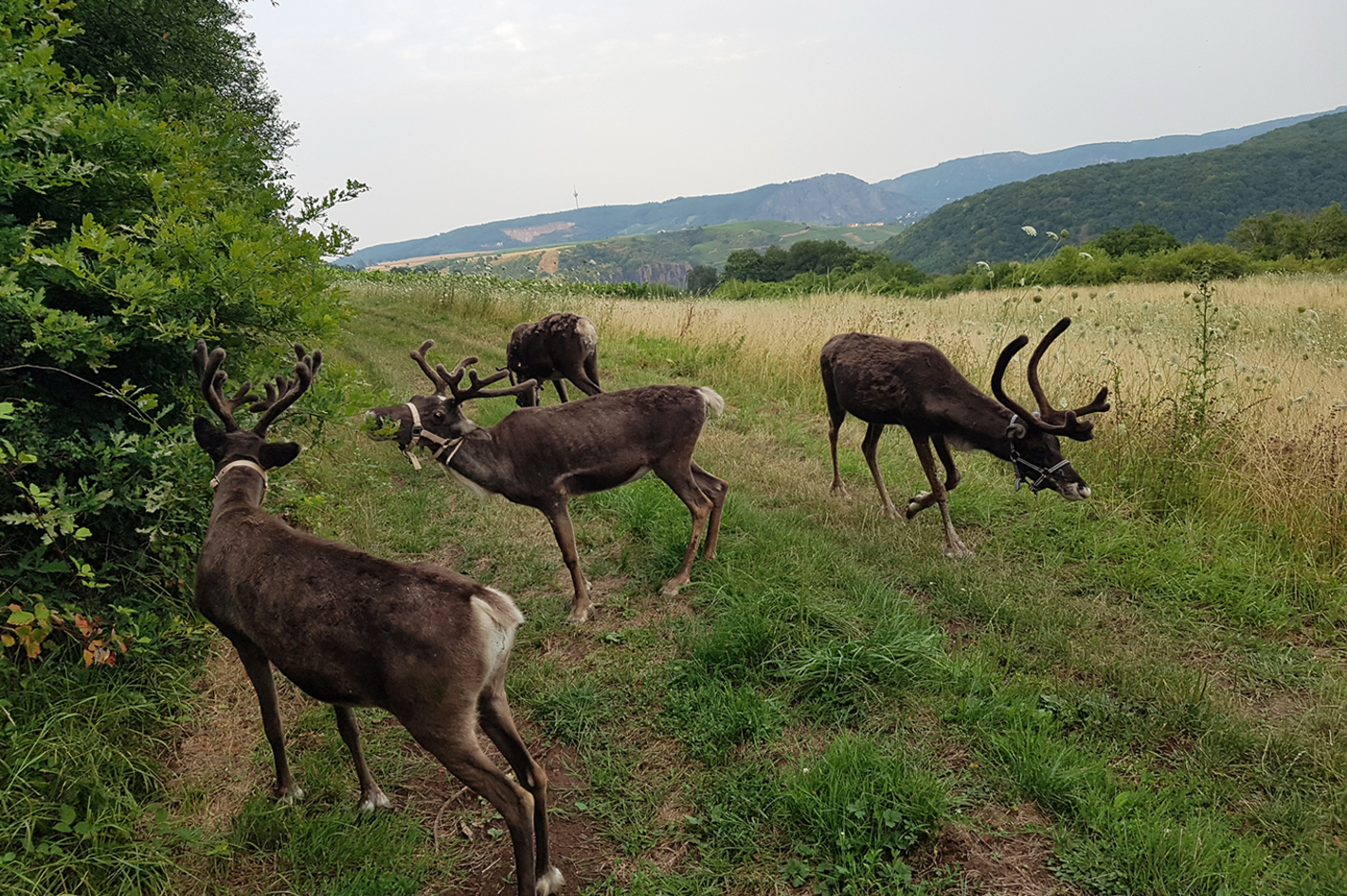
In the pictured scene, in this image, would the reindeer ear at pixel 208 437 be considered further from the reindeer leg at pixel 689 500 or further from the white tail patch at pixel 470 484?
the reindeer leg at pixel 689 500

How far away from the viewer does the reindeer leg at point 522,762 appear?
112 inches

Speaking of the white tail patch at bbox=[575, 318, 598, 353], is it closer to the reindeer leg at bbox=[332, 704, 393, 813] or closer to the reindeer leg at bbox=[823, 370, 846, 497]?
the reindeer leg at bbox=[823, 370, 846, 497]

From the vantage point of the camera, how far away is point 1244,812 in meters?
3.15

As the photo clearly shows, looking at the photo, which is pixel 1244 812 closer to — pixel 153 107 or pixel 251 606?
pixel 251 606

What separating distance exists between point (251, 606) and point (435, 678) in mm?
991

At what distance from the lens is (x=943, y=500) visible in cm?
601

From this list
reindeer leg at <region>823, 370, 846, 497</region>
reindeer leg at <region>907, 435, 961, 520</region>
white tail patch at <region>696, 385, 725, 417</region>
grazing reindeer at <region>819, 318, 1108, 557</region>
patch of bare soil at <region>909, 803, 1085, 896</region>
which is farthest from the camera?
reindeer leg at <region>823, 370, 846, 497</region>

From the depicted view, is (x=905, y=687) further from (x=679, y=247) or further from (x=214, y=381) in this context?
(x=679, y=247)

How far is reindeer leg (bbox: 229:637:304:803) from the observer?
311cm

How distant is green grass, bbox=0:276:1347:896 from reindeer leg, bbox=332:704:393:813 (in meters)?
0.12

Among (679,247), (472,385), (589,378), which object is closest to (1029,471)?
(472,385)

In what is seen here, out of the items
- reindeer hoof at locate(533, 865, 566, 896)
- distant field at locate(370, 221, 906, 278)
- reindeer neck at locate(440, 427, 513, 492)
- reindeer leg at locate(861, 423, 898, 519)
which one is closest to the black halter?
reindeer leg at locate(861, 423, 898, 519)

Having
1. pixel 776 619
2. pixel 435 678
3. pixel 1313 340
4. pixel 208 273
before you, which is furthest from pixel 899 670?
pixel 1313 340

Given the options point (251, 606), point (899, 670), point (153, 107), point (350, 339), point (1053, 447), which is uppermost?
point (153, 107)
